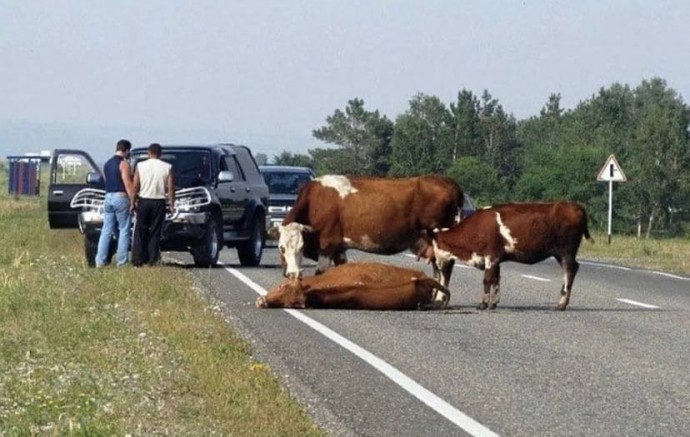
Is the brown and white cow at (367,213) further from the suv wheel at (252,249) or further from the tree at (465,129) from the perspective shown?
the tree at (465,129)

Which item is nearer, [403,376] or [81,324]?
[403,376]

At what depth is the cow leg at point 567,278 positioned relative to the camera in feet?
64.1

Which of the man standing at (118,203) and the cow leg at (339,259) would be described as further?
the man standing at (118,203)

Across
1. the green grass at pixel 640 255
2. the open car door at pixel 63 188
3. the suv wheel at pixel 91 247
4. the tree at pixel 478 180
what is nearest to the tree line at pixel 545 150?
the tree at pixel 478 180

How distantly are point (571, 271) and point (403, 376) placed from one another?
7238 millimetres

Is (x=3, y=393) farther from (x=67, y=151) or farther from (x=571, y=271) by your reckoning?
(x=67, y=151)

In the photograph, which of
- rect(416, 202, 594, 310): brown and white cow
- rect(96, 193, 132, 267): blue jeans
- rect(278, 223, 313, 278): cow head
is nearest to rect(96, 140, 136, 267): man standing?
rect(96, 193, 132, 267): blue jeans

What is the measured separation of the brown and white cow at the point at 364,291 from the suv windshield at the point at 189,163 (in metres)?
9.10

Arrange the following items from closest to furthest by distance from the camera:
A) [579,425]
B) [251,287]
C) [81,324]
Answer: [579,425], [81,324], [251,287]

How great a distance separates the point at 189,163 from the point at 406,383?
15.9 meters

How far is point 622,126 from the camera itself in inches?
5861

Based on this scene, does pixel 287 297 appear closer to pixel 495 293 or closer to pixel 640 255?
pixel 495 293

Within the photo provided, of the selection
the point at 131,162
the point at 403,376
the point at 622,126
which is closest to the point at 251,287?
the point at 131,162

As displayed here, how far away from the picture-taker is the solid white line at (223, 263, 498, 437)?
35.0ft
